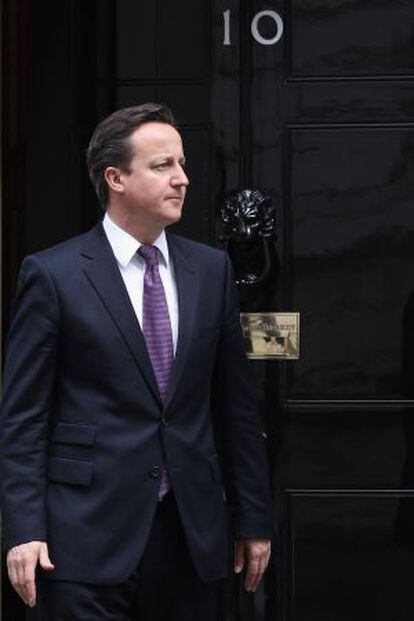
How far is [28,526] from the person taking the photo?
364cm

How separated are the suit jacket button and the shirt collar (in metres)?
0.51

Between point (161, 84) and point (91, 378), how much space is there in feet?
6.07

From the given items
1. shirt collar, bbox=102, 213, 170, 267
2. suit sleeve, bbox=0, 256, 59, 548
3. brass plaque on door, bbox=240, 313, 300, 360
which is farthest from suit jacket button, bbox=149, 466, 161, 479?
brass plaque on door, bbox=240, 313, 300, 360

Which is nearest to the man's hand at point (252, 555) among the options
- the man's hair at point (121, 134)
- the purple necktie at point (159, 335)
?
the purple necktie at point (159, 335)

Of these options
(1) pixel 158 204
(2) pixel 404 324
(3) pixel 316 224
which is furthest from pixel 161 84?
(1) pixel 158 204

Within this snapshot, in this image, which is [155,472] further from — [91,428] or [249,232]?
[249,232]

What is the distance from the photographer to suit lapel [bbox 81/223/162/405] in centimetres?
372

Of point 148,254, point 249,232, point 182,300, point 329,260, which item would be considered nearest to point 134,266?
point 148,254

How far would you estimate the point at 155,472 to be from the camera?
3.71m

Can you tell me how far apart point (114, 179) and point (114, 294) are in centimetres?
29

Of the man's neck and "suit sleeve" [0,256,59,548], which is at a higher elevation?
the man's neck

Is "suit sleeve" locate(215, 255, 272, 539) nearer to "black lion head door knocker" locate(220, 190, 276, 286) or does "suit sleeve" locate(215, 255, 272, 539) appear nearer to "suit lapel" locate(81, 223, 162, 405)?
"suit lapel" locate(81, 223, 162, 405)

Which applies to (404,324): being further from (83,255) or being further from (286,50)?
(83,255)

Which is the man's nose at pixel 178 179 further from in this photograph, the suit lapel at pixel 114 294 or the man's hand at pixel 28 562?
the man's hand at pixel 28 562
